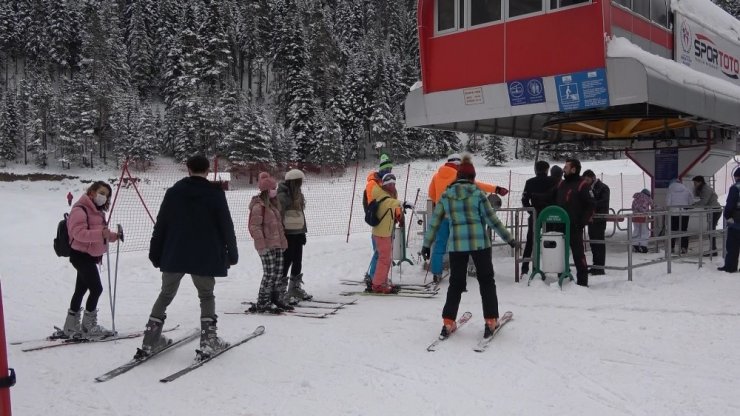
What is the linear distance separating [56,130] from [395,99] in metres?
35.8

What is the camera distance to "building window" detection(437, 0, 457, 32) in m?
12.2

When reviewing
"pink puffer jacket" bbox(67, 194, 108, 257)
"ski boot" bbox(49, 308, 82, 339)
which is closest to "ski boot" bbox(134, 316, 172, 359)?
"pink puffer jacket" bbox(67, 194, 108, 257)

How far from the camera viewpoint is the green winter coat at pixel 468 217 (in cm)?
559

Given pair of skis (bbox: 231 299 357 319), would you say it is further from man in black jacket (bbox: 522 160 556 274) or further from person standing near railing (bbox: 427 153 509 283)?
man in black jacket (bbox: 522 160 556 274)

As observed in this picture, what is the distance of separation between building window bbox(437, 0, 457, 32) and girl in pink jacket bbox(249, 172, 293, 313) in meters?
7.13

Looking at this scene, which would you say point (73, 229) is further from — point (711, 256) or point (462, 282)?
point (711, 256)

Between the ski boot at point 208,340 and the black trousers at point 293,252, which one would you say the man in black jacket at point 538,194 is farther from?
the ski boot at point 208,340

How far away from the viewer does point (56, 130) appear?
56062mm

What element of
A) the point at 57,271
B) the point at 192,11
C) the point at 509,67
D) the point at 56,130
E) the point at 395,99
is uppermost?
the point at 192,11

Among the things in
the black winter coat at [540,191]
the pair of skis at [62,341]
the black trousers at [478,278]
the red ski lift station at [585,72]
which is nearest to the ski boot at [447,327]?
the black trousers at [478,278]

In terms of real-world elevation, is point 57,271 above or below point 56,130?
below

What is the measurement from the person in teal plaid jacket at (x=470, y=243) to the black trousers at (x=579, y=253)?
2.89 meters

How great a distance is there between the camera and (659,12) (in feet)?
40.8

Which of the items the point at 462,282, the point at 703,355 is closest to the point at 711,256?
the point at 703,355
